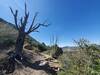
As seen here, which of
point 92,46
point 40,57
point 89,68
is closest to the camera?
point 89,68

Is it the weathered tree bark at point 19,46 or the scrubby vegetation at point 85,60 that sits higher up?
the weathered tree bark at point 19,46

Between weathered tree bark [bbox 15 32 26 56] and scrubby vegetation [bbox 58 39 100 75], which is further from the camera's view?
weathered tree bark [bbox 15 32 26 56]

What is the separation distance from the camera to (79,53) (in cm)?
1341

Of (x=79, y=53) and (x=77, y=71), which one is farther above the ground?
(x=79, y=53)

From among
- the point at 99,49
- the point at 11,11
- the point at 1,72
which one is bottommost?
the point at 1,72

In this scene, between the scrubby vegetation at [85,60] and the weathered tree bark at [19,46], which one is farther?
the weathered tree bark at [19,46]

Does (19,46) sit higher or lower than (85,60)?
higher

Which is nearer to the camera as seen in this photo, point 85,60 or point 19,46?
point 85,60

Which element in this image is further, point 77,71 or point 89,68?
point 77,71

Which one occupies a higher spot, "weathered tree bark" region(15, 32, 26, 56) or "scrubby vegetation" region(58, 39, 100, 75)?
"weathered tree bark" region(15, 32, 26, 56)

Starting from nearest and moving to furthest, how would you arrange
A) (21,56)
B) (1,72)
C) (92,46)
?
1. (92,46)
2. (1,72)
3. (21,56)

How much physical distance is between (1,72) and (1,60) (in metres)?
2.96

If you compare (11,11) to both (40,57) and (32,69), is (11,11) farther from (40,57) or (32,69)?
(32,69)

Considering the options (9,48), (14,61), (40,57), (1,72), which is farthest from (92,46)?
(9,48)
